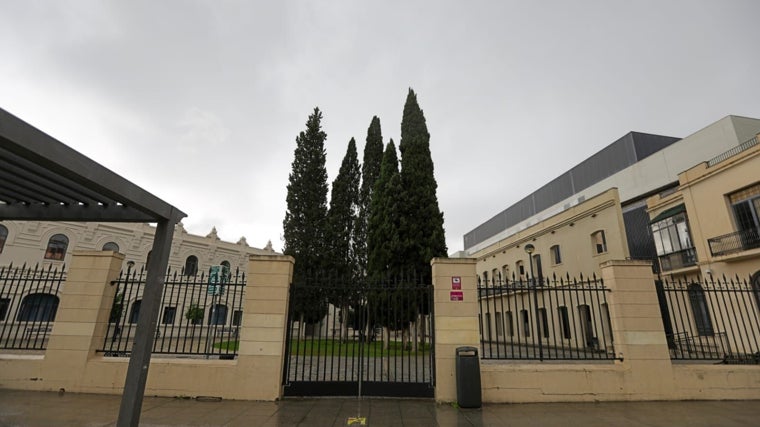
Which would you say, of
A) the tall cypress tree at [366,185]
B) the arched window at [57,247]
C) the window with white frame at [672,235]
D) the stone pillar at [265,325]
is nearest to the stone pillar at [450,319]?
the stone pillar at [265,325]

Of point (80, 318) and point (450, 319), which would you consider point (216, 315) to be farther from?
point (450, 319)

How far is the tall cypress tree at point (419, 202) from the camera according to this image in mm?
16797

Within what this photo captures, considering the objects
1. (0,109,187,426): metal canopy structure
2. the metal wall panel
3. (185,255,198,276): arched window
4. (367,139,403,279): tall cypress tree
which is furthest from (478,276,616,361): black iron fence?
(185,255,198,276): arched window

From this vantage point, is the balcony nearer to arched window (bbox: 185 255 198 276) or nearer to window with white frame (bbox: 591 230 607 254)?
window with white frame (bbox: 591 230 607 254)

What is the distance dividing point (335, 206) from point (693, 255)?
20.4 metres

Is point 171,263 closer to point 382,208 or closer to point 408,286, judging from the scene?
point 382,208

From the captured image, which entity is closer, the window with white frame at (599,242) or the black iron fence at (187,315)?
the black iron fence at (187,315)

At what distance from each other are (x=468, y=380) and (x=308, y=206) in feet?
66.4

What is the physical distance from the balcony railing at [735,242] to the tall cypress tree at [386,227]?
1358 centimetres

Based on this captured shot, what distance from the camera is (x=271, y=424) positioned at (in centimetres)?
530

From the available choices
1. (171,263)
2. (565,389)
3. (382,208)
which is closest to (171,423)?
(565,389)

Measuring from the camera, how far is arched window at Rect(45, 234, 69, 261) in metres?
25.5

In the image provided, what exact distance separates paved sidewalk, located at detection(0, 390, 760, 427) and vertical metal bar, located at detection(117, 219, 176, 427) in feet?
6.29

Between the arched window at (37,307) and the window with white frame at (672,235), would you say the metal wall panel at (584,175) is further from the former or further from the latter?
the arched window at (37,307)
